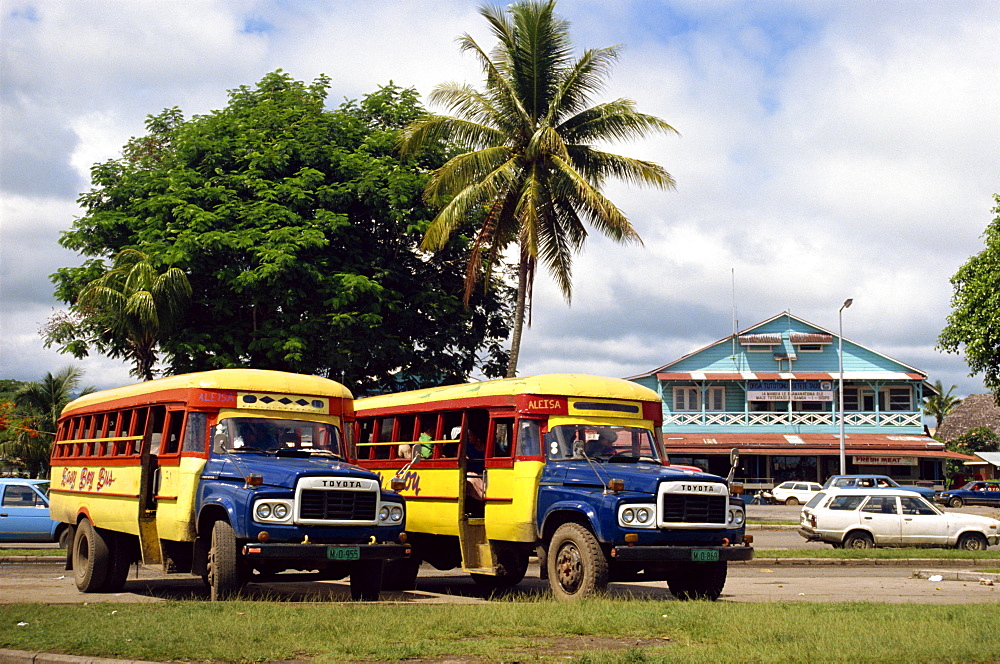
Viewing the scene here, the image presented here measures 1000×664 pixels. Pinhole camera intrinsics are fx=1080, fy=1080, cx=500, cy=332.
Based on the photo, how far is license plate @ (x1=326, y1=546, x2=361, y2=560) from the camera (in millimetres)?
12523

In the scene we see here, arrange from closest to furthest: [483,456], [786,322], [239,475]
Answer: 1. [239,475]
2. [483,456]
3. [786,322]

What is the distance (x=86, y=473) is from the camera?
54.5 ft

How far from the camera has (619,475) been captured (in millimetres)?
13500

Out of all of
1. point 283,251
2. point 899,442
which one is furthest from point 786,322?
point 283,251

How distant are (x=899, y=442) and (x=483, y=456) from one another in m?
49.2

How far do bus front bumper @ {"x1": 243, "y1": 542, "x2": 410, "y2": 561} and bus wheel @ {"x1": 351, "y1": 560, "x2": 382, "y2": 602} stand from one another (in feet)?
1.43

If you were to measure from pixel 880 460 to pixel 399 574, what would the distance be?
4867 centimetres

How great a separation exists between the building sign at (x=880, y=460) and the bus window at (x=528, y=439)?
4820 centimetres

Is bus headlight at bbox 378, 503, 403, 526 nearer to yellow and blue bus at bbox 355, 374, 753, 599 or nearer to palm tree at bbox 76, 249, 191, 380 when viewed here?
yellow and blue bus at bbox 355, 374, 753, 599

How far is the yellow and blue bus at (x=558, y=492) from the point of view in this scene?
13.1m

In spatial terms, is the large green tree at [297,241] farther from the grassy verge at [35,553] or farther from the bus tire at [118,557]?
the bus tire at [118,557]

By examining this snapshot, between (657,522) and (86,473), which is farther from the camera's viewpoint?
(86,473)

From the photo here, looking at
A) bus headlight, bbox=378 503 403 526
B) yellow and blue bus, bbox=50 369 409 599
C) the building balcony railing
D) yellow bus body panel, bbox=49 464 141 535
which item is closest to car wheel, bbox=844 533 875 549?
yellow and blue bus, bbox=50 369 409 599

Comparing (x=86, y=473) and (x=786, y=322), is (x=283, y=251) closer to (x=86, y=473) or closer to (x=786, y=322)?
(x=86, y=473)
